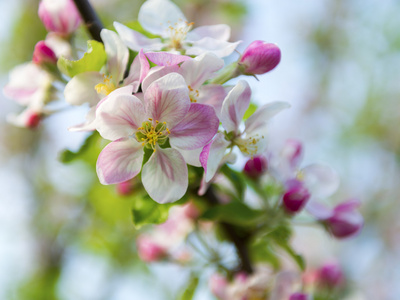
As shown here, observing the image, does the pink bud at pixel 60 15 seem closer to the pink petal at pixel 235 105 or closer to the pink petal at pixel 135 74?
the pink petal at pixel 135 74

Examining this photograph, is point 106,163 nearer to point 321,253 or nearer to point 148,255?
point 148,255

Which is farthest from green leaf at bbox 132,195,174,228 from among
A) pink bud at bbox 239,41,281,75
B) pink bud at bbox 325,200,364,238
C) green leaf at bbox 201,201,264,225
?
pink bud at bbox 325,200,364,238

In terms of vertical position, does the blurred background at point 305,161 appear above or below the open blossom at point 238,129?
below

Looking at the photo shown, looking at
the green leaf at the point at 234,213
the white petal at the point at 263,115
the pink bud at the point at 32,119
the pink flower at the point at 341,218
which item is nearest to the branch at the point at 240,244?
the green leaf at the point at 234,213

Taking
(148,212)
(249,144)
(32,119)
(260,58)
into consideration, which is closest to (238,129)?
(249,144)

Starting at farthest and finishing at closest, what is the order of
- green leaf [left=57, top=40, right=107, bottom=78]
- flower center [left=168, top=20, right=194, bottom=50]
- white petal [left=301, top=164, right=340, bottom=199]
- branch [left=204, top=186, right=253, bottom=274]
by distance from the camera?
white petal [left=301, top=164, right=340, bottom=199] < branch [left=204, top=186, right=253, bottom=274] < flower center [left=168, top=20, right=194, bottom=50] < green leaf [left=57, top=40, right=107, bottom=78]

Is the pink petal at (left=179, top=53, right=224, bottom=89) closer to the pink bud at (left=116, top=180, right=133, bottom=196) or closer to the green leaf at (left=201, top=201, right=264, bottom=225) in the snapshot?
the green leaf at (left=201, top=201, right=264, bottom=225)
